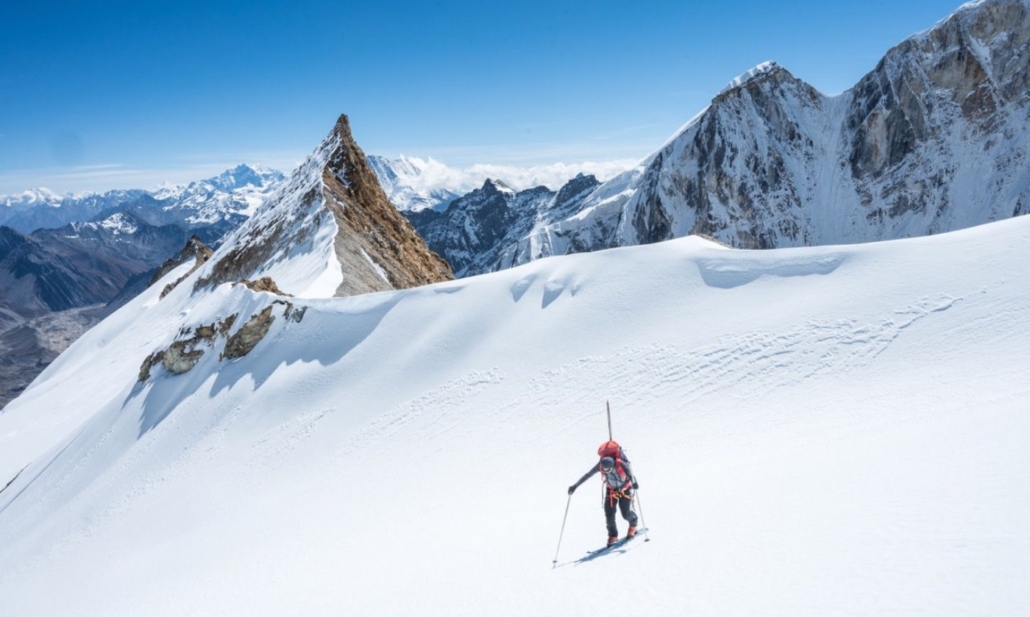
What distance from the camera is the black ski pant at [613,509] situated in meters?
8.86

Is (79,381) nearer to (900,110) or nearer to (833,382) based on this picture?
(833,382)

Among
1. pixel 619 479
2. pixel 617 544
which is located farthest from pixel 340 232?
pixel 617 544

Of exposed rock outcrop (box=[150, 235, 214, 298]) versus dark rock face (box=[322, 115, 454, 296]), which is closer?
dark rock face (box=[322, 115, 454, 296])

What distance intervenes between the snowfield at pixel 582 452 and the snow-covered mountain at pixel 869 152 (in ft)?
428

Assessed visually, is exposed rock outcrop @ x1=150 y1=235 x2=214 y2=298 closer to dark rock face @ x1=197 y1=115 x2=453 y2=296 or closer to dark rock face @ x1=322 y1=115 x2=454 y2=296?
dark rock face @ x1=197 y1=115 x2=453 y2=296

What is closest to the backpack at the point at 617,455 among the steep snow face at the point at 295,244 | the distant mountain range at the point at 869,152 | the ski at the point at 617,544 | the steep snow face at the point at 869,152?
the ski at the point at 617,544

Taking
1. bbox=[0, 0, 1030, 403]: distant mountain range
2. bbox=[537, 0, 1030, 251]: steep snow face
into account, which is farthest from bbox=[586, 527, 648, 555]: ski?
bbox=[537, 0, 1030, 251]: steep snow face

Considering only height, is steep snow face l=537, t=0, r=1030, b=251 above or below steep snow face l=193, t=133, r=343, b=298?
above

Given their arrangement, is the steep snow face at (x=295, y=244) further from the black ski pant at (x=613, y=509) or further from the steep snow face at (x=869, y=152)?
the steep snow face at (x=869, y=152)

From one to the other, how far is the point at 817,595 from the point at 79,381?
2307 inches

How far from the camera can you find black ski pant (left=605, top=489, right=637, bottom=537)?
886 centimetres

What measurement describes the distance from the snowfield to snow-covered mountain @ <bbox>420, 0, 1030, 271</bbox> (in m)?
130

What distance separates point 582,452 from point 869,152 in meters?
164

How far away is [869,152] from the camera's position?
144 m
